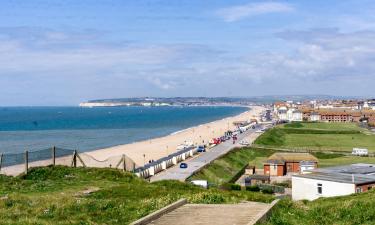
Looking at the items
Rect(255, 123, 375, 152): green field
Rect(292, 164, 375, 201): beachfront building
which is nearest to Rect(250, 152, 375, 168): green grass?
Rect(255, 123, 375, 152): green field

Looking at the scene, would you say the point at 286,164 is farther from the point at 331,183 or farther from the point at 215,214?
the point at 215,214

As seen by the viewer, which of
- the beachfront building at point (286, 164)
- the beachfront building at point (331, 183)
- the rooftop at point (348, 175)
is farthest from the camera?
the beachfront building at point (286, 164)

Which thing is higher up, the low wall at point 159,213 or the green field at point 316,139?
the low wall at point 159,213

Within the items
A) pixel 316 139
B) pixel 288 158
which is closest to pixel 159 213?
pixel 288 158

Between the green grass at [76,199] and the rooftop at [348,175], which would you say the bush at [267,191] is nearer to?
the rooftop at [348,175]

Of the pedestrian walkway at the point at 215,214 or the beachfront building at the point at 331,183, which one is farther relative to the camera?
the beachfront building at the point at 331,183

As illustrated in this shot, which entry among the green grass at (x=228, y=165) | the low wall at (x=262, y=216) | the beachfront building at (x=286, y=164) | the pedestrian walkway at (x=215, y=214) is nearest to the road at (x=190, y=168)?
the green grass at (x=228, y=165)
